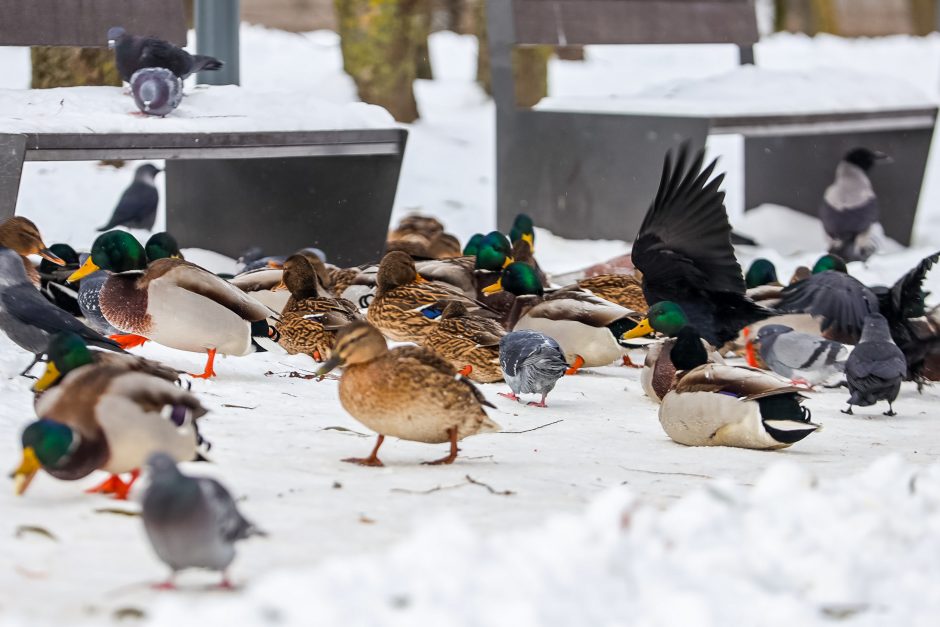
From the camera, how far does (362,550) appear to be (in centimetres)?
364

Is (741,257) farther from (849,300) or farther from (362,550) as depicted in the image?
(362,550)

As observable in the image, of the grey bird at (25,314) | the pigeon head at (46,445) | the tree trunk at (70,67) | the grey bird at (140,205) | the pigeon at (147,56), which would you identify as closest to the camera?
the pigeon head at (46,445)

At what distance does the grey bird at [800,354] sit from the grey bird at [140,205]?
5.13m

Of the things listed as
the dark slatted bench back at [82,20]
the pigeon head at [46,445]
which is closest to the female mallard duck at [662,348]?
the pigeon head at [46,445]

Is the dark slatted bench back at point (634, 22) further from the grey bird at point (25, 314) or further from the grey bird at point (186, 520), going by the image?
the grey bird at point (186, 520)

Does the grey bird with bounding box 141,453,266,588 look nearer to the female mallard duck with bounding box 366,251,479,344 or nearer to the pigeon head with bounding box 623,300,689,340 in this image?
the pigeon head with bounding box 623,300,689,340

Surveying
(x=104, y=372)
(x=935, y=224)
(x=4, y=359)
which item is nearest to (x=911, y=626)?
(x=104, y=372)

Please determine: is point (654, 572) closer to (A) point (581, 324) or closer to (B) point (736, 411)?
(B) point (736, 411)

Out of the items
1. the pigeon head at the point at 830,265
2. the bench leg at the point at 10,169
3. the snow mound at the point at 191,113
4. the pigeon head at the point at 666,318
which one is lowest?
the pigeon head at the point at 830,265

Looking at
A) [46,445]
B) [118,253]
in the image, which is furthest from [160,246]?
[46,445]

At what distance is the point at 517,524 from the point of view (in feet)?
13.0

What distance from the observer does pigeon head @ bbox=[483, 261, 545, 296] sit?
756 centimetres

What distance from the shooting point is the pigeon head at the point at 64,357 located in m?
4.42

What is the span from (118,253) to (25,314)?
0.86 metres
